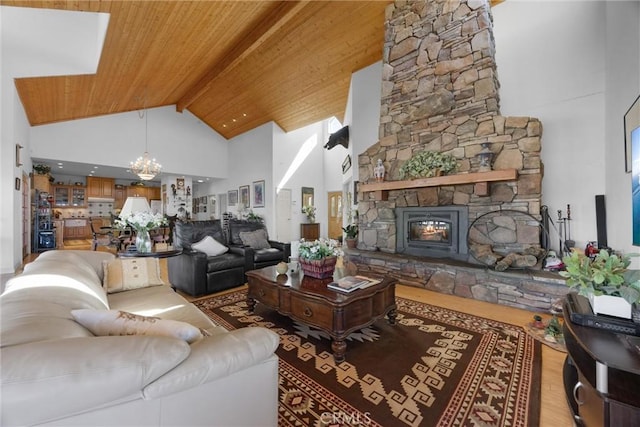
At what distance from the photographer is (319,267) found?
2.58 m

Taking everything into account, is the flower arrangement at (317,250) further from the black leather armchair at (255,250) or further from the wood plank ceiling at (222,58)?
the wood plank ceiling at (222,58)

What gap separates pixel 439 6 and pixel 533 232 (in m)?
3.60

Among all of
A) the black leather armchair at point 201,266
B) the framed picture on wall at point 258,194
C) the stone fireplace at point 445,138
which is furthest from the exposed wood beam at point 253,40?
the black leather armchair at point 201,266

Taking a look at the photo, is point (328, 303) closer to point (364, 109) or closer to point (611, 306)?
point (611, 306)

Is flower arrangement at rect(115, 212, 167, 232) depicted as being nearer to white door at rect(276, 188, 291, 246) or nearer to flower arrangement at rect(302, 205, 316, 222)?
white door at rect(276, 188, 291, 246)

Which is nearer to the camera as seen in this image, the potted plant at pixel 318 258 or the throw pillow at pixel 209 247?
the potted plant at pixel 318 258

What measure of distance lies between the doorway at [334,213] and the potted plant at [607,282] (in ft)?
28.4

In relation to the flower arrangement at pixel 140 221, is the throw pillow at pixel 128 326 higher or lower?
lower

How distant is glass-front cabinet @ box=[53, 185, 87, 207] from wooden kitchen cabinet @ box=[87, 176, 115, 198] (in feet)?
0.66

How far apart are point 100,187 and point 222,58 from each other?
787cm

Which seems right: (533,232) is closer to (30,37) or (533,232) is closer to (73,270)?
(73,270)

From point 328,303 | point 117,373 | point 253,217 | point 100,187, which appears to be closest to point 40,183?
point 100,187

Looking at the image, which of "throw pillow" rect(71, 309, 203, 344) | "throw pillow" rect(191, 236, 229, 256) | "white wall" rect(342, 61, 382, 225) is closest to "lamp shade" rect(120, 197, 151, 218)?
"throw pillow" rect(191, 236, 229, 256)

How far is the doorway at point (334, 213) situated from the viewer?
1012 cm
